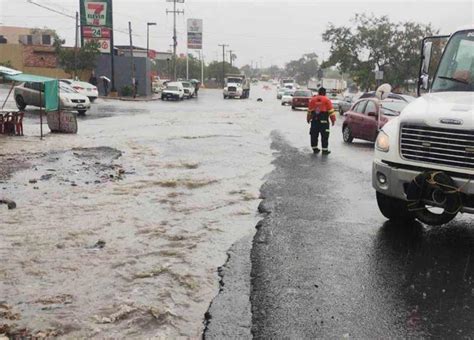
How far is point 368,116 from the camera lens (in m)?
16.2

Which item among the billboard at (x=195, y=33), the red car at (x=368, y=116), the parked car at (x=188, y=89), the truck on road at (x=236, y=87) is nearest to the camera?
the red car at (x=368, y=116)

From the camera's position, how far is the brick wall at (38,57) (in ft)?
189

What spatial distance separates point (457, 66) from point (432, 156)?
6.42 feet

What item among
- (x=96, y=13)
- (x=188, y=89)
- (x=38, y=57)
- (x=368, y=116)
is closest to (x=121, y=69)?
(x=96, y=13)

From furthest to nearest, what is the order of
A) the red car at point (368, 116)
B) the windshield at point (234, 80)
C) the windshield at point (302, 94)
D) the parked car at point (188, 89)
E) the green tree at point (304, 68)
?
the green tree at point (304, 68)
the windshield at point (234, 80)
the parked car at point (188, 89)
the windshield at point (302, 94)
the red car at point (368, 116)

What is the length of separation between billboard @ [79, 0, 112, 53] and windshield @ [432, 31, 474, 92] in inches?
1773

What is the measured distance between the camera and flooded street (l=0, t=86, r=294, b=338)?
4156 mm

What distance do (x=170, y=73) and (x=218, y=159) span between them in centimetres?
10639

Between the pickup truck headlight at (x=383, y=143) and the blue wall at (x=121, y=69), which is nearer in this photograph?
the pickup truck headlight at (x=383, y=143)

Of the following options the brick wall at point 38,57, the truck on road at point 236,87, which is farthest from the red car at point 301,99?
the brick wall at point 38,57

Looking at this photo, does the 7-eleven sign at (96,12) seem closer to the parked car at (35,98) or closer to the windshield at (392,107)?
the parked car at (35,98)

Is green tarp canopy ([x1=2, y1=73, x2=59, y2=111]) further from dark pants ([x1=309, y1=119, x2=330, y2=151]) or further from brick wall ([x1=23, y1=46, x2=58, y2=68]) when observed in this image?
brick wall ([x1=23, y1=46, x2=58, y2=68])

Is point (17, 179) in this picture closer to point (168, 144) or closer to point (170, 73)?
point (168, 144)

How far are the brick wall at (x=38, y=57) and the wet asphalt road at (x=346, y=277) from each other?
180ft
